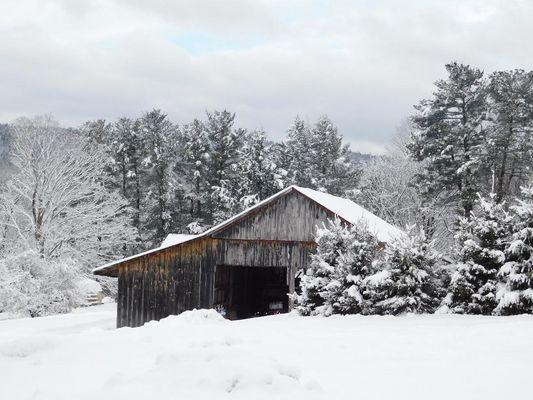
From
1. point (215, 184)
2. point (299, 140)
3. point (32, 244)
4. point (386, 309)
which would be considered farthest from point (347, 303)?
point (299, 140)

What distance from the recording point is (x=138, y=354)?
10.1 meters

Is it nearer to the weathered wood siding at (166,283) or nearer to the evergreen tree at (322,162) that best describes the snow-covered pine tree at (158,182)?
the evergreen tree at (322,162)

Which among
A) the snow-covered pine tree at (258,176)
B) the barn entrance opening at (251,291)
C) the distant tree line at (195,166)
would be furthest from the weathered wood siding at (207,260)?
the distant tree line at (195,166)

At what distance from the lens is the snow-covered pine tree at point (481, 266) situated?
1664cm

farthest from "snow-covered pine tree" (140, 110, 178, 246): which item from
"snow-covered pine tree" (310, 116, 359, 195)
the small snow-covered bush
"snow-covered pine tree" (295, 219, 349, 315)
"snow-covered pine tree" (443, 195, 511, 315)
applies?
"snow-covered pine tree" (443, 195, 511, 315)

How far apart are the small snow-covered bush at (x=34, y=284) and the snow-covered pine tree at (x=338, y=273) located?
1971cm

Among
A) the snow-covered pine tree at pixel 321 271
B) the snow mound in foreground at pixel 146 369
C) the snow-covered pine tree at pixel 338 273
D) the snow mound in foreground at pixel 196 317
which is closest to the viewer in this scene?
the snow mound in foreground at pixel 146 369

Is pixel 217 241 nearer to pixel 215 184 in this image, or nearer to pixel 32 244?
pixel 32 244

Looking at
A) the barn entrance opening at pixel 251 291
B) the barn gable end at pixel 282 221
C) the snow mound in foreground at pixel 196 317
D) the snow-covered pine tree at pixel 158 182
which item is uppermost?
the snow-covered pine tree at pixel 158 182

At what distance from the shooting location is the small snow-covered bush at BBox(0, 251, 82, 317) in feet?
106

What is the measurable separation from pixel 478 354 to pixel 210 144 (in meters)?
41.3

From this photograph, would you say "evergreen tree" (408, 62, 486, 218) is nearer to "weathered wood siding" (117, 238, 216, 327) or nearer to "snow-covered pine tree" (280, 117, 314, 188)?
"snow-covered pine tree" (280, 117, 314, 188)

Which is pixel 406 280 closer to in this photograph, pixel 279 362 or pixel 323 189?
pixel 279 362

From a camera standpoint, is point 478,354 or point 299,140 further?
point 299,140
